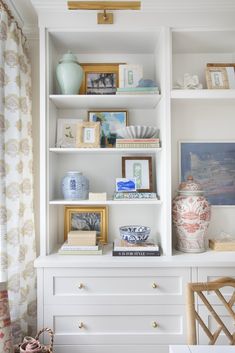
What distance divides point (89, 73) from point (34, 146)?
2.36 ft

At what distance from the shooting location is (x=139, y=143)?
205 cm

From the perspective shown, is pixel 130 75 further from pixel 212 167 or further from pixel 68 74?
pixel 212 167

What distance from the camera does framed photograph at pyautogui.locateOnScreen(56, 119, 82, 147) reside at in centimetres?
227

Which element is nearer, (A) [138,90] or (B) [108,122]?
(A) [138,90]

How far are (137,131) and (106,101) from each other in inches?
12.9

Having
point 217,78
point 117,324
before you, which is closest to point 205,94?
point 217,78

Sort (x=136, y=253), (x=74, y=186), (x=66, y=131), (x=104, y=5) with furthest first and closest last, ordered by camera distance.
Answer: (x=66, y=131), (x=74, y=186), (x=136, y=253), (x=104, y=5)

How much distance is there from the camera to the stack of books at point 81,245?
1995mm

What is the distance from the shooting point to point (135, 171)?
7.52 ft

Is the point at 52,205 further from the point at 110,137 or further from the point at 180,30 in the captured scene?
the point at 180,30

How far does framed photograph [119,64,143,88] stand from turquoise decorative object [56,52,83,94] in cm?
30

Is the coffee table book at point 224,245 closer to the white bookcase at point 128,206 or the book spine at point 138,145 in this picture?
the white bookcase at point 128,206

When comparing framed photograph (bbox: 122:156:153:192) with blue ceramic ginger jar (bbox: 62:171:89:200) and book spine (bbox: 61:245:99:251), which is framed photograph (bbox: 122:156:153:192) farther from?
book spine (bbox: 61:245:99:251)

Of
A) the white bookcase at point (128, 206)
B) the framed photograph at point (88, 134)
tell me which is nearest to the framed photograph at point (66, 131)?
the white bookcase at point (128, 206)
